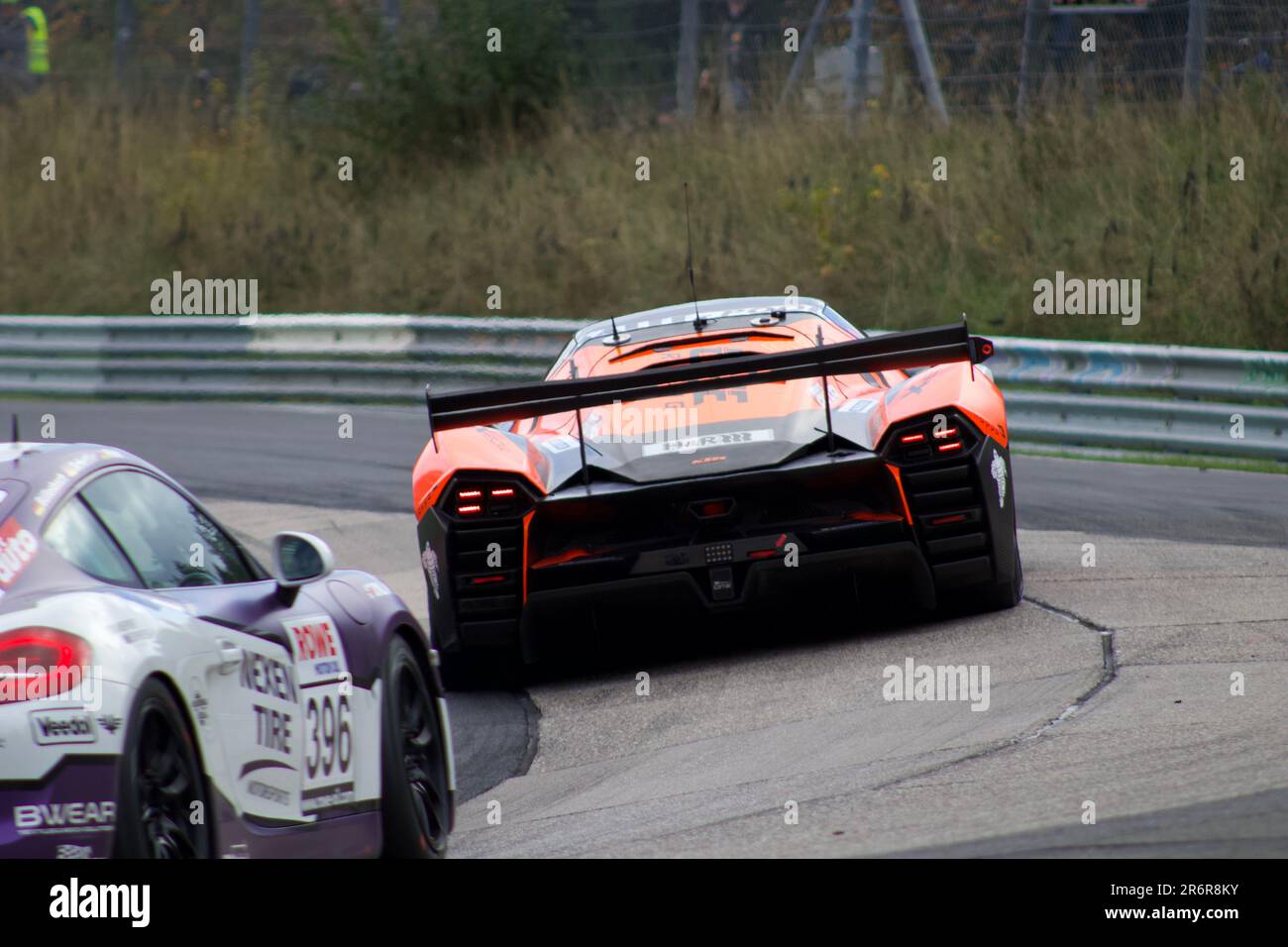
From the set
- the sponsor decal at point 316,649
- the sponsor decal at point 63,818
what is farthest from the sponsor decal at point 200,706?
the sponsor decal at point 316,649

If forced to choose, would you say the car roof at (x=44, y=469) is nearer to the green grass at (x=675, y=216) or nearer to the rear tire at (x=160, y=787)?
the rear tire at (x=160, y=787)

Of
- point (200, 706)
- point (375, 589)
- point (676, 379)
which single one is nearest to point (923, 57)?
point (676, 379)

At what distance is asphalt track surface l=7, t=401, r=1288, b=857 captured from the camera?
5434mm

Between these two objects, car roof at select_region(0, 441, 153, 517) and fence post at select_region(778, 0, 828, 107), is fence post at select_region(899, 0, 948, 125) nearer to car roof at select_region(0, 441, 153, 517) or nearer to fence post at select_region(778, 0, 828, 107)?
fence post at select_region(778, 0, 828, 107)

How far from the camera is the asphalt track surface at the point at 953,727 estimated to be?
5.43 meters

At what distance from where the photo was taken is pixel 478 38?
1006 inches

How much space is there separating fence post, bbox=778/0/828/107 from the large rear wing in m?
14.2

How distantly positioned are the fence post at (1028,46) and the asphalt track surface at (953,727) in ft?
30.5

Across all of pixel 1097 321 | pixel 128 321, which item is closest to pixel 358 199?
pixel 128 321

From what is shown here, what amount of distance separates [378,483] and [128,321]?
6.99 m

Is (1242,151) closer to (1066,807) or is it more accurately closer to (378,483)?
(378,483)

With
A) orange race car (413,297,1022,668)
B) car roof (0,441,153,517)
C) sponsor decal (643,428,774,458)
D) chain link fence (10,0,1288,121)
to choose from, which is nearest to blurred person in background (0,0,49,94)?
chain link fence (10,0,1288,121)

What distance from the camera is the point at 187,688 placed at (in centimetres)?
434
